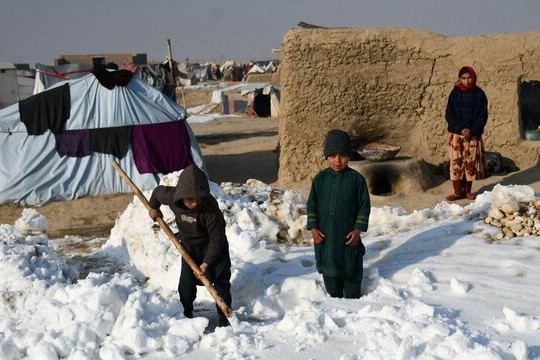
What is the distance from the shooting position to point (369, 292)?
3797 millimetres

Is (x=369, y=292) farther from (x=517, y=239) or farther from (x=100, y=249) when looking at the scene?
(x=100, y=249)

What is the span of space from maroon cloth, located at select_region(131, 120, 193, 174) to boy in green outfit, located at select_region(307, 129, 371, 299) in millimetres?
6293

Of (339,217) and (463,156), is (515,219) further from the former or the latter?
(463,156)

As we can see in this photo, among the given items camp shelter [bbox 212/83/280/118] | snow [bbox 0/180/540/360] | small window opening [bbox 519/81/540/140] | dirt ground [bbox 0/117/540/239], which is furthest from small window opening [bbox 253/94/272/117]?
snow [bbox 0/180/540/360]

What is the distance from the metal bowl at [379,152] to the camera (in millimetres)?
8516

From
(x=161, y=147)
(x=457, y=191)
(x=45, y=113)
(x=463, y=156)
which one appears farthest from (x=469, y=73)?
(x=45, y=113)

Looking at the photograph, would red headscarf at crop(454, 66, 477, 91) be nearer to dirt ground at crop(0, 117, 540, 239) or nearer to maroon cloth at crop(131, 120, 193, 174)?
dirt ground at crop(0, 117, 540, 239)

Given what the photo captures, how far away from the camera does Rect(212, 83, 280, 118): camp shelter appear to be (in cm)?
2220

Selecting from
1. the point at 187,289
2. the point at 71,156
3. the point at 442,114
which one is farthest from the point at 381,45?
the point at 187,289

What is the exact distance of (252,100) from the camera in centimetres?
2288

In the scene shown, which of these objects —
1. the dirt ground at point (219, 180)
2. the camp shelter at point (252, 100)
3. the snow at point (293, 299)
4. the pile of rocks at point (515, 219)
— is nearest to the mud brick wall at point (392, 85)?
the dirt ground at point (219, 180)

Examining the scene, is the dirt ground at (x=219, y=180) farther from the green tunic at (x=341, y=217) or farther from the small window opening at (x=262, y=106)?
the small window opening at (x=262, y=106)

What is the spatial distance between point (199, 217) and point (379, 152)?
17.4 feet

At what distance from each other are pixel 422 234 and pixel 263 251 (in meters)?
1.17
